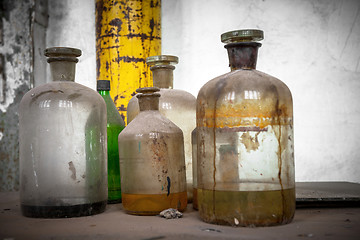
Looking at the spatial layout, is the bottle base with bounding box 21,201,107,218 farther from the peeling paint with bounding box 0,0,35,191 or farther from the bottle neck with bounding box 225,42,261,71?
the peeling paint with bounding box 0,0,35,191

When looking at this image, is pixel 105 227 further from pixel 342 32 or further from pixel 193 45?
pixel 342 32

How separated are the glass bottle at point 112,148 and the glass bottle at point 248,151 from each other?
1.33ft

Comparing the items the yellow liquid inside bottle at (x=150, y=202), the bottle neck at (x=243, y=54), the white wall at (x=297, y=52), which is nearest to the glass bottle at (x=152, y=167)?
the yellow liquid inside bottle at (x=150, y=202)

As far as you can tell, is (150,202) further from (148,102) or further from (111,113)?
(111,113)

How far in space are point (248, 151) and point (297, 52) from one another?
1.08m

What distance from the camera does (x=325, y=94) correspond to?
177cm

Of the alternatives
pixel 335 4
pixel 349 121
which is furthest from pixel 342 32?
pixel 349 121

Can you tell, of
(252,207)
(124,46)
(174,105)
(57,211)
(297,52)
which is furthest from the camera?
(297,52)

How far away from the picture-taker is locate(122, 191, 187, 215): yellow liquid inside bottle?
3.09 ft

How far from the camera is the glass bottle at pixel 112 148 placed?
1.18 meters

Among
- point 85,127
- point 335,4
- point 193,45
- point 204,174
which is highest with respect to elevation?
point 335,4

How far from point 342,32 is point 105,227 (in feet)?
4.67

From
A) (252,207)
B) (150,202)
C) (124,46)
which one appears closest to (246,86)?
(252,207)

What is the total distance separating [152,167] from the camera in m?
0.94
